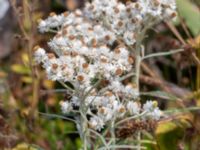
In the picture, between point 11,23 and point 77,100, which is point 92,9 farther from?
point 11,23

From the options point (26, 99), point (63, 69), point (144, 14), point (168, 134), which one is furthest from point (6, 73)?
point (63, 69)

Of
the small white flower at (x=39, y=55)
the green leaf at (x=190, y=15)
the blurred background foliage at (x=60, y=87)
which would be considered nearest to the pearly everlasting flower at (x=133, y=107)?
the blurred background foliage at (x=60, y=87)

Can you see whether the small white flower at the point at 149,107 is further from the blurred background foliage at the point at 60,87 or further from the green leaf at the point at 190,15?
the green leaf at the point at 190,15

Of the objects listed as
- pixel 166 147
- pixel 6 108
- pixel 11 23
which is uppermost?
pixel 11 23

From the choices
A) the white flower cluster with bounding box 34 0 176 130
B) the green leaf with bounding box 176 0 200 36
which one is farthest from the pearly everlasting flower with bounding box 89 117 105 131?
the green leaf with bounding box 176 0 200 36

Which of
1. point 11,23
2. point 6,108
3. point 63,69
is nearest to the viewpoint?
point 63,69

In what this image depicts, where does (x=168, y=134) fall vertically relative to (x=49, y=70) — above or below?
below

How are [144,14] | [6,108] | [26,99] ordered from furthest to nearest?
[26,99]
[6,108]
[144,14]

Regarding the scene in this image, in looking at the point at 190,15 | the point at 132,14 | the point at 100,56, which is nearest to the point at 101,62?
the point at 100,56

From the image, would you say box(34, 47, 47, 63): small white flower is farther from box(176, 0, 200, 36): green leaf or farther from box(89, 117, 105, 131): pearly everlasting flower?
box(176, 0, 200, 36): green leaf
